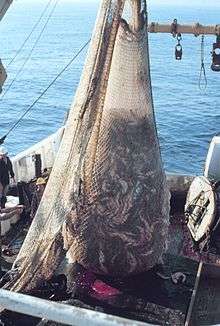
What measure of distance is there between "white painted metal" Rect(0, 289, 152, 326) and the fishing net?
12.8 feet

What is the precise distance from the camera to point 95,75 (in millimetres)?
6477

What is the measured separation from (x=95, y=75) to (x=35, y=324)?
10.9ft

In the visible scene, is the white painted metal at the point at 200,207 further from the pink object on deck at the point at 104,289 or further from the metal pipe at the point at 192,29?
the metal pipe at the point at 192,29

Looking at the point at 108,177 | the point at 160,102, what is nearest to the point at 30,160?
the point at 108,177

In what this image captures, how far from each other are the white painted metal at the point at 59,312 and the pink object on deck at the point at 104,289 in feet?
16.4

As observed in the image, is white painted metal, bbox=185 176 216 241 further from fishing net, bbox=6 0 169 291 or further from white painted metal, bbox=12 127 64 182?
white painted metal, bbox=12 127 64 182

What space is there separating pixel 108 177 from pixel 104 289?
5.69ft

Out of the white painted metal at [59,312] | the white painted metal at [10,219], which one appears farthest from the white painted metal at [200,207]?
the white painted metal at [59,312]

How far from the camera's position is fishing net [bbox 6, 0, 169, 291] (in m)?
6.54

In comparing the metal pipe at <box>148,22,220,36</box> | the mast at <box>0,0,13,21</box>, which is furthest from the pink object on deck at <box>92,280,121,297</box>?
the metal pipe at <box>148,22,220,36</box>

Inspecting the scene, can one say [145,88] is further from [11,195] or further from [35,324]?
[11,195]

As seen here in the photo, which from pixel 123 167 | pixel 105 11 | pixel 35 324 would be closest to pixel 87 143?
pixel 123 167

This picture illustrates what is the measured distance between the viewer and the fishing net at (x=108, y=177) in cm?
654

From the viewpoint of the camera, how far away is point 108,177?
723 cm
